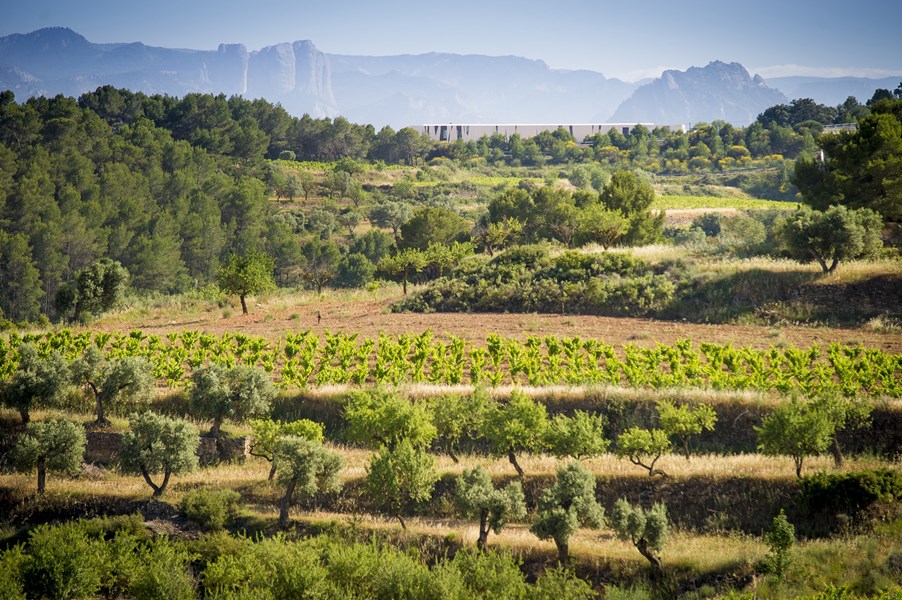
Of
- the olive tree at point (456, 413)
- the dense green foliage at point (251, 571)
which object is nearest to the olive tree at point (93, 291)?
the dense green foliage at point (251, 571)

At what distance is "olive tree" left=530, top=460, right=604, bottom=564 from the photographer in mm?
17391

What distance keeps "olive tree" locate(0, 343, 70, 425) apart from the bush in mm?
8015

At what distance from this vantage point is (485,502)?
60.6 ft

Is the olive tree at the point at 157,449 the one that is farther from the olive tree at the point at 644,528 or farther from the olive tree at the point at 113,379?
the olive tree at the point at 644,528

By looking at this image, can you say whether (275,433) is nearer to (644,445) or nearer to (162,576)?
(162,576)

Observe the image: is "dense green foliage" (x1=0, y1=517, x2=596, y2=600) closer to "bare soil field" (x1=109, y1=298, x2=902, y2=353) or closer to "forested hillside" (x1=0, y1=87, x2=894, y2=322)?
"bare soil field" (x1=109, y1=298, x2=902, y2=353)

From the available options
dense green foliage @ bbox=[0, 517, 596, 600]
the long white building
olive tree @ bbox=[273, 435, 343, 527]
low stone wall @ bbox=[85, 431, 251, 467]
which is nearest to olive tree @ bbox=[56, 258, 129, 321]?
low stone wall @ bbox=[85, 431, 251, 467]

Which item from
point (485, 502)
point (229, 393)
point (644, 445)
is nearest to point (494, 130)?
point (229, 393)

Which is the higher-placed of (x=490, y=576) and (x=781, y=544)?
(x=781, y=544)

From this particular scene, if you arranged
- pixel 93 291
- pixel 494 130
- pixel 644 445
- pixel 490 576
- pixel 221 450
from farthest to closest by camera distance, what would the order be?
pixel 494 130, pixel 93 291, pixel 221 450, pixel 644 445, pixel 490 576

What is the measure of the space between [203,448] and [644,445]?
14.5m

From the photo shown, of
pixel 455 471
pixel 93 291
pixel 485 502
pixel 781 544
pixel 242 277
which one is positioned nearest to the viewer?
pixel 781 544

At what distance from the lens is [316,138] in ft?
385

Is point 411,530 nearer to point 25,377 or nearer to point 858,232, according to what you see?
point 25,377
